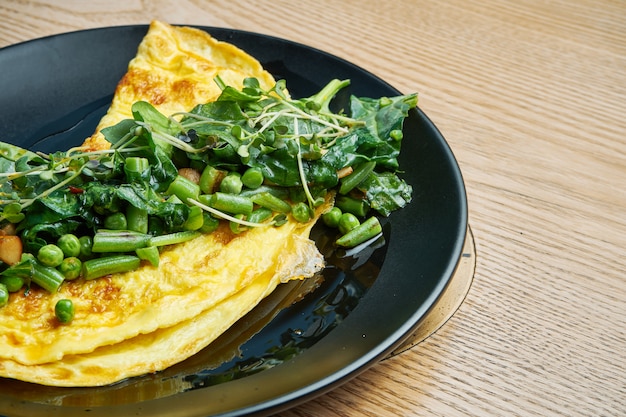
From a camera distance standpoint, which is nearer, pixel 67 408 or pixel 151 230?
pixel 67 408

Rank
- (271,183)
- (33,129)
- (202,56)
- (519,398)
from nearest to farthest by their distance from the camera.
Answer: (519,398), (271,183), (33,129), (202,56)

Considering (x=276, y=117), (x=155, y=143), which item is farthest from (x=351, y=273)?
(x=155, y=143)

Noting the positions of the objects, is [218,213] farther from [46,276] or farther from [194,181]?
[46,276]

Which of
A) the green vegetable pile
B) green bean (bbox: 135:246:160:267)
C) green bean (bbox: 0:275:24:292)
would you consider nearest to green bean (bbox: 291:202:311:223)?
the green vegetable pile

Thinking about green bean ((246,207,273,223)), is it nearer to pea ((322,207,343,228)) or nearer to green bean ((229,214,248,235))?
green bean ((229,214,248,235))

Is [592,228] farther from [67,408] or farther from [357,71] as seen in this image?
[67,408]
